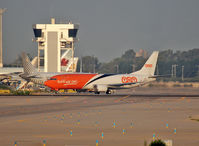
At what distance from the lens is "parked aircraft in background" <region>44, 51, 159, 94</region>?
93.9 meters

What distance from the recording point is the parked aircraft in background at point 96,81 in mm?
93938

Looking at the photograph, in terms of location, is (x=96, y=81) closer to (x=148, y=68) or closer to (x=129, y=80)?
(x=129, y=80)

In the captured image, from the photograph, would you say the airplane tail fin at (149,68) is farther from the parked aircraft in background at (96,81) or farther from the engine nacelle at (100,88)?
the engine nacelle at (100,88)

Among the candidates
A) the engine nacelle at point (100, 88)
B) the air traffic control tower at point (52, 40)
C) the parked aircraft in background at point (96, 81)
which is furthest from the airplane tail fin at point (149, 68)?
the air traffic control tower at point (52, 40)

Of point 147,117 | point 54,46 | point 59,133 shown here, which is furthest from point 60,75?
point 59,133

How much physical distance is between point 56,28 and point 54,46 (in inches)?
206

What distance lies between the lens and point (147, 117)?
41.2 m

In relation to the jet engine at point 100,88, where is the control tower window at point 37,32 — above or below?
above

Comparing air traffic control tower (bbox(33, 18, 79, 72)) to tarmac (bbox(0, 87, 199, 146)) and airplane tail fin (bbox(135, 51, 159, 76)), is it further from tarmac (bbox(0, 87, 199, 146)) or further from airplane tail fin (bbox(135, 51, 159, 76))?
tarmac (bbox(0, 87, 199, 146))

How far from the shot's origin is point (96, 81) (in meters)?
95.2

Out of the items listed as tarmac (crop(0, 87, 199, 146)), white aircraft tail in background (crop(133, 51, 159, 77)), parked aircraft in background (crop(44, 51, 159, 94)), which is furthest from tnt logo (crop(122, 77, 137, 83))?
tarmac (crop(0, 87, 199, 146))

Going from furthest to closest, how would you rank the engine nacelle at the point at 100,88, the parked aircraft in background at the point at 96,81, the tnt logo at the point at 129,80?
the tnt logo at the point at 129,80 → the engine nacelle at the point at 100,88 → the parked aircraft in background at the point at 96,81

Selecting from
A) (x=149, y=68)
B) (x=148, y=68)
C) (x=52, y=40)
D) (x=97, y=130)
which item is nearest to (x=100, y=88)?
(x=148, y=68)

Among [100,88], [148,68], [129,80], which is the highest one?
[148,68]
